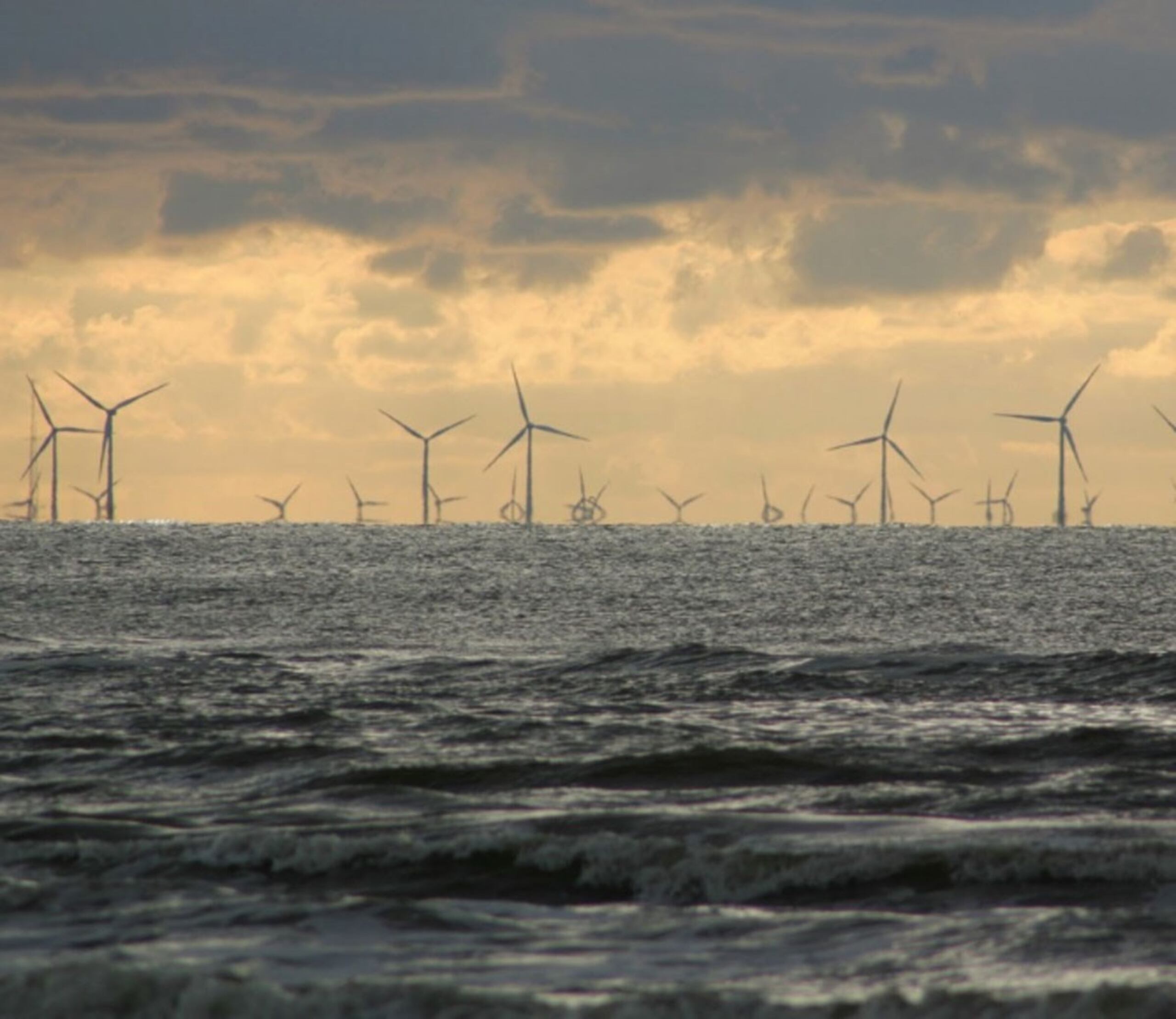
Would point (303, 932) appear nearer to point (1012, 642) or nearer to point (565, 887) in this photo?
point (565, 887)

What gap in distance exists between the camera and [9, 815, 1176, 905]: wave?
17938 mm

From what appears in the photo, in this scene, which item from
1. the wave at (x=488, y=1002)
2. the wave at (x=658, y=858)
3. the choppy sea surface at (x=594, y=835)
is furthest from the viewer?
the wave at (x=658, y=858)

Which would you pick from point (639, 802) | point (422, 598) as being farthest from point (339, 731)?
point (422, 598)

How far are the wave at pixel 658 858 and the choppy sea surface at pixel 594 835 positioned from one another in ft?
0.19

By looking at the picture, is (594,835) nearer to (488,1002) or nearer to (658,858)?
(658,858)

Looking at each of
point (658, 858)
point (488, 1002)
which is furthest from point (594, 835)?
point (488, 1002)

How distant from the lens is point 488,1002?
45.1 ft

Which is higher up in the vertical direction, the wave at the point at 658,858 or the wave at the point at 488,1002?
the wave at the point at 658,858

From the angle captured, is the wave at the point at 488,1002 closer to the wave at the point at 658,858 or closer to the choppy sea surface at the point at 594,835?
the choppy sea surface at the point at 594,835

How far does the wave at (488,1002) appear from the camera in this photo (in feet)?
43.9

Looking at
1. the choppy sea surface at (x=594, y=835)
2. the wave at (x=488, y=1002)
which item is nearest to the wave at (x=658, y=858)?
the choppy sea surface at (x=594, y=835)

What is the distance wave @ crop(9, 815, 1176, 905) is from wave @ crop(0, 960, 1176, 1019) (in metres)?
3.70

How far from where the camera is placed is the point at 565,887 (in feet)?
59.8

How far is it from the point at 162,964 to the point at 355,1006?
204 cm
